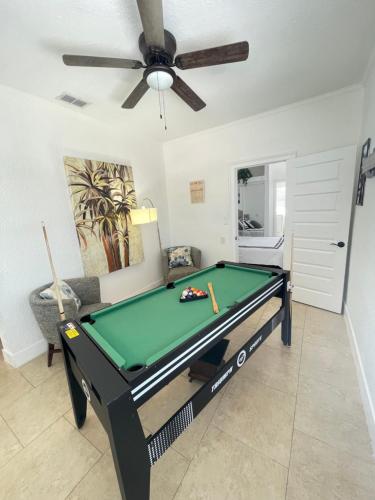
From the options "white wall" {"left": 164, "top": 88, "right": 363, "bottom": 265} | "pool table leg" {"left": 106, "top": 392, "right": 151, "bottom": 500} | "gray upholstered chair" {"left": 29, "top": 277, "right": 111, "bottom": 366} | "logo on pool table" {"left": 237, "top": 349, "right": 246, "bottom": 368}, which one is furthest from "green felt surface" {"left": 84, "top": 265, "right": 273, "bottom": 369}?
"white wall" {"left": 164, "top": 88, "right": 363, "bottom": 265}

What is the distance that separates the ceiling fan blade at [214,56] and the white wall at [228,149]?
1.78 m

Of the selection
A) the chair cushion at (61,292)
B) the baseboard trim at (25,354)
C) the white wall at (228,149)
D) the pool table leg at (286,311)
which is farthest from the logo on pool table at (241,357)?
the white wall at (228,149)

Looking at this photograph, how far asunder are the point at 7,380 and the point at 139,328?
1748 mm

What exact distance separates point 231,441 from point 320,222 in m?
2.55

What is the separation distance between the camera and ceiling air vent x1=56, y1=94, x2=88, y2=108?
86.8 inches

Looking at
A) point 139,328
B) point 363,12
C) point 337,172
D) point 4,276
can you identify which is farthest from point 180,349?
point 337,172

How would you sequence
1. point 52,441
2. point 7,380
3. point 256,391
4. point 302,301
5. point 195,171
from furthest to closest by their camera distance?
point 195,171 → point 302,301 → point 7,380 → point 256,391 → point 52,441

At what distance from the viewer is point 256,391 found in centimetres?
166

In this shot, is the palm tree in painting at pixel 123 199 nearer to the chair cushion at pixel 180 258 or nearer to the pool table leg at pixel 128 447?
the chair cushion at pixel 180 258

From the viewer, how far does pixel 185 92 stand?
5.89 feet

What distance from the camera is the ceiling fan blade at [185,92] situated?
5.39 feet

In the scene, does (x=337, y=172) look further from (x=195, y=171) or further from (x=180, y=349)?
(x=180, y=349)

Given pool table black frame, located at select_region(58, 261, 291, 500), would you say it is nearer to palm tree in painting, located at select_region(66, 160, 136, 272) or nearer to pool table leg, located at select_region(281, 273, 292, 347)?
pool table leg, located at select_region(281, 273, 292, 347)

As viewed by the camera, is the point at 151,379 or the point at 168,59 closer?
the point at 151,379
